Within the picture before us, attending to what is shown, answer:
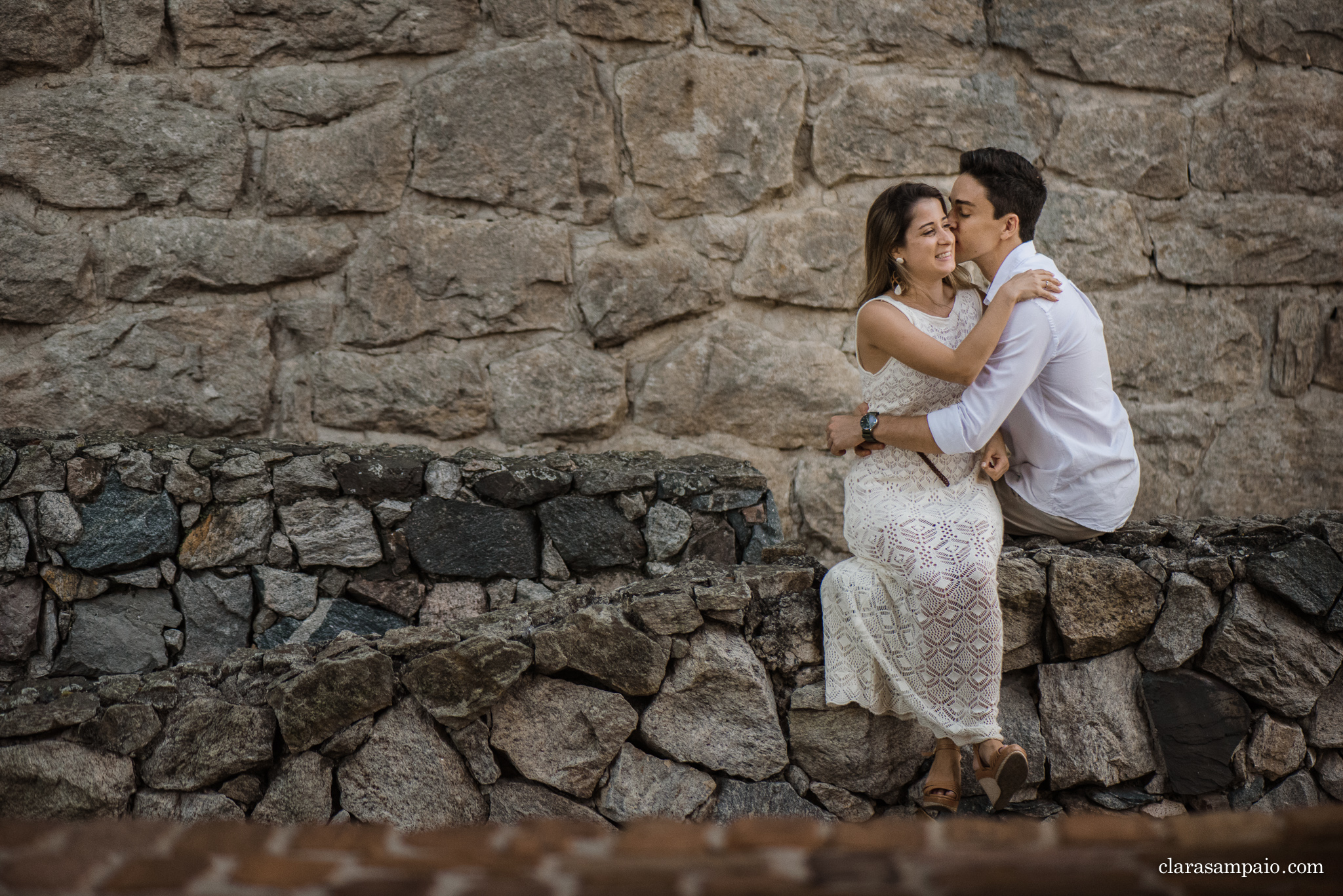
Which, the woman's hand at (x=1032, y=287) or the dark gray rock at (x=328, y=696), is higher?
the woman's hand at (x=1032, y=287)

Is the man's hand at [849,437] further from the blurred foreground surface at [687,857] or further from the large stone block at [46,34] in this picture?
the large stone block at [46,34]

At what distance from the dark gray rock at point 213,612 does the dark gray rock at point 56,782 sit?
620mm

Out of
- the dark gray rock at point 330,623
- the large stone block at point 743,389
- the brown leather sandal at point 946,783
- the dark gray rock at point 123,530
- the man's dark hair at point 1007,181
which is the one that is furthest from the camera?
the large stone block at point 743,389

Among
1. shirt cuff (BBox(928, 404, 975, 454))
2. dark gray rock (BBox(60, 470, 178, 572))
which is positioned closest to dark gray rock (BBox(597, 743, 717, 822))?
shirt cuff (BBox(928, 404, 975, 454))

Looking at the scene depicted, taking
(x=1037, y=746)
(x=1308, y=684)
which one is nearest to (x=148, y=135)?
(x=1037, y=746)

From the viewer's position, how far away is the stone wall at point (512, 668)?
2.18m

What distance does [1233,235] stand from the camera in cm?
346

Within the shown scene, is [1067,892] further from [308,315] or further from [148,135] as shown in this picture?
[148,135]

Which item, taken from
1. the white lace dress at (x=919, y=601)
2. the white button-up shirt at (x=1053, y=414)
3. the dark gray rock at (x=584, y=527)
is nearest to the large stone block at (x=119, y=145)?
the dark gray rock at (x=584, y=527)

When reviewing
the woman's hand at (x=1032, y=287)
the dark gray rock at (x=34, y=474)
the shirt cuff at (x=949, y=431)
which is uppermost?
the woman's hand at (x=1032, y=287)

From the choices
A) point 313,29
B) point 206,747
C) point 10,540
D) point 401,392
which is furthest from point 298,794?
point 313,29

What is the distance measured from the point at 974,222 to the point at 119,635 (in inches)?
106

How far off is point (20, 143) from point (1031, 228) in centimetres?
307

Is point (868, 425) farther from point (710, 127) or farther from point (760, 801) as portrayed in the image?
point (710, 127)
